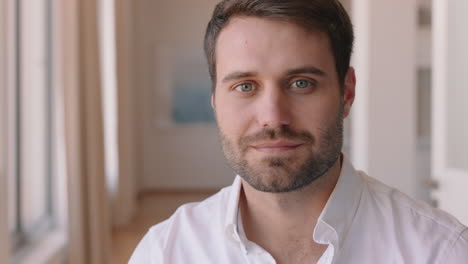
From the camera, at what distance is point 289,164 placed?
1.20 metres

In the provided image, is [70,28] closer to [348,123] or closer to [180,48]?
[180,48]

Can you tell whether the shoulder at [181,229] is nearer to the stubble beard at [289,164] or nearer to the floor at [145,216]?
the stubble beard at [289,164]

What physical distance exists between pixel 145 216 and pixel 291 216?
17.4 feet

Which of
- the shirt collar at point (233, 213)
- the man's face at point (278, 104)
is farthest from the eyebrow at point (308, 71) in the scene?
the shirt collar at point (233, 213)

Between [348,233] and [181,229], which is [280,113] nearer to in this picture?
[348,233]

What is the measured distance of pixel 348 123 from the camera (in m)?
8.38

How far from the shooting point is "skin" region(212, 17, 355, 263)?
1.19 meters

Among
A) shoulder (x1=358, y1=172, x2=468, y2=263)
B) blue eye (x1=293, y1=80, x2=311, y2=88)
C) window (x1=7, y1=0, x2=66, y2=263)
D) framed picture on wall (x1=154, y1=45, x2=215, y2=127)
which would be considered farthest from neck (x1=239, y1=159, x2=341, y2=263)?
framed picture on wall (x1=154, y1=45, x2=215, y2=127)

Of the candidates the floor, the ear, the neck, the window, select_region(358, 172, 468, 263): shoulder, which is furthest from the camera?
the floor

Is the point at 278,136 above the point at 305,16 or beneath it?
beneath

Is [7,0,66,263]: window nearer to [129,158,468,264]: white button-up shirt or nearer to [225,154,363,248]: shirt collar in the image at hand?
[129,158,468,264]: white button-up shirt

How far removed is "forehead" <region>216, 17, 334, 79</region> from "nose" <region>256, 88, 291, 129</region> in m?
0.06

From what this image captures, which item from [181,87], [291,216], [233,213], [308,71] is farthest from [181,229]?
[181,87]

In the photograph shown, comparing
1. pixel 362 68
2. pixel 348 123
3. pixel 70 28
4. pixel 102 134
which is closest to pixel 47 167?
pixel 102 134
